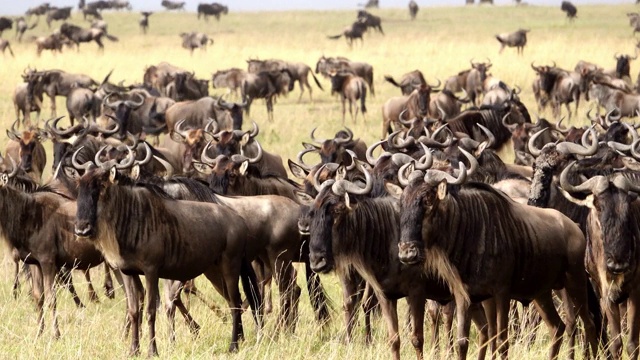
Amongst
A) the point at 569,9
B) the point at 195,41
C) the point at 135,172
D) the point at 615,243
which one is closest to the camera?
the point at 615,243

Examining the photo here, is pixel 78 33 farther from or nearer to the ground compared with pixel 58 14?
farther from the ground

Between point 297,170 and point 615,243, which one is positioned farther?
point 297,170

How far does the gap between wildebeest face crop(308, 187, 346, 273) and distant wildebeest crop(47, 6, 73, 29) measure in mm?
57414

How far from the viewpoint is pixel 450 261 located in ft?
22.0

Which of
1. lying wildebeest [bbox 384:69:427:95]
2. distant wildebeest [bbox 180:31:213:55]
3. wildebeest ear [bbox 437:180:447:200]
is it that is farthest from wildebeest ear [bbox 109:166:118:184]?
distant wildebeest [bbox 180:31:213:55]

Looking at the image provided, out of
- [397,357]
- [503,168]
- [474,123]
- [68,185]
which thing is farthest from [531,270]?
[474,123]

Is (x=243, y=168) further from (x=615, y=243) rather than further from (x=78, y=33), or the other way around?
(x=78, y=33)

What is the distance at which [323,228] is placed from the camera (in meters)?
6.86

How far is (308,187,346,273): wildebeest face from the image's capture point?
683 cm

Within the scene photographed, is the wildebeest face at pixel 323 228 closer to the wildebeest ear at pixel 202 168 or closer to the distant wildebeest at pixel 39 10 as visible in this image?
the wildebeest ear at pixel 202 168

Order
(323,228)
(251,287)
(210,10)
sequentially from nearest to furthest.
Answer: (323,228), (251,287), (210,10)

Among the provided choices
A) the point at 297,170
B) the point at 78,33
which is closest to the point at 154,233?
the point at 297,170

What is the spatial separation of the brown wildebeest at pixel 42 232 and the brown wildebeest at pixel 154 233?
3.06 ft

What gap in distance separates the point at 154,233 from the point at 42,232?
1.37 m
